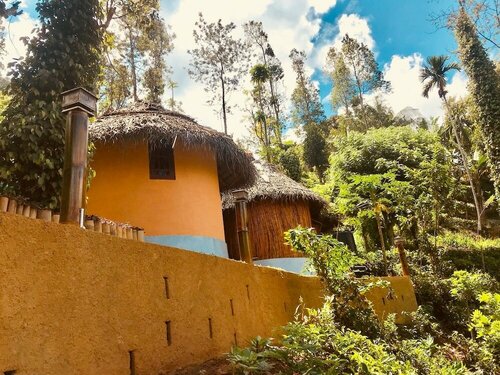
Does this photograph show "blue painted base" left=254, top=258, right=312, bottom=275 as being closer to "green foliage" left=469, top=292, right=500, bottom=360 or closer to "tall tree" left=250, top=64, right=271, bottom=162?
"green foliage" left=469, top=292, right=500, bottom=360

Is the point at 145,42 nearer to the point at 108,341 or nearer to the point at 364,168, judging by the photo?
the point at 364,168

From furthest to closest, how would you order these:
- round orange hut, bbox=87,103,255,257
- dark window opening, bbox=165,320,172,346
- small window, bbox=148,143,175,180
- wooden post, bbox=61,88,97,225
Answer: small window, bbox=148,143,175,180, round orange hut, bbox=87,103,255,257, dark window opening, bbox=165,320,172,346, wooden post, bbox=61,88,97,225

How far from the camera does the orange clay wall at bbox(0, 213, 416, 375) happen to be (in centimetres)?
231

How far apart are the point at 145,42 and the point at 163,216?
13.8 m

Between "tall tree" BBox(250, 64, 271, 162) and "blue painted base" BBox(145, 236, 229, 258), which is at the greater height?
"tall tree" BBox(250, 64, 271, 162)

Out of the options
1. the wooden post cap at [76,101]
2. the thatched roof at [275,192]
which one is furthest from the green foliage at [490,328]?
the thatched roof at [275,192]

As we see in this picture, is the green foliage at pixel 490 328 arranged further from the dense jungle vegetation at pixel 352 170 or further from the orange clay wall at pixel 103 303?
the orange clay wall at pixel 103 303

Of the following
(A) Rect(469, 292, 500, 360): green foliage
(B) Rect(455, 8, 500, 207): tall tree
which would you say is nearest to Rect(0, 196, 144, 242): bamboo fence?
(A) Rect(469, 292, 500, 360): green foliage

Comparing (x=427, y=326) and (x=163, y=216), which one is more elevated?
(x=163, y=216)

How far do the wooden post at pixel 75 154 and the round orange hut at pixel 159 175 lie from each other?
4.56 meters

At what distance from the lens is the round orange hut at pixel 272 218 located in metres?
13.5

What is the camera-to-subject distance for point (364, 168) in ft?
67.1

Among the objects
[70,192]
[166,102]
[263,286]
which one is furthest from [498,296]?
[166,102]

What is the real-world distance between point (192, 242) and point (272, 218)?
216 inches
